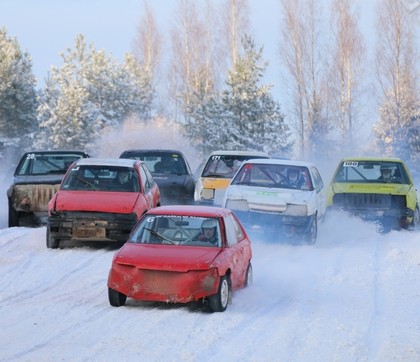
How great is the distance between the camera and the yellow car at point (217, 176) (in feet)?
60.3

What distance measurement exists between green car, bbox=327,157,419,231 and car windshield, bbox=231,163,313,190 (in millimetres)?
1639

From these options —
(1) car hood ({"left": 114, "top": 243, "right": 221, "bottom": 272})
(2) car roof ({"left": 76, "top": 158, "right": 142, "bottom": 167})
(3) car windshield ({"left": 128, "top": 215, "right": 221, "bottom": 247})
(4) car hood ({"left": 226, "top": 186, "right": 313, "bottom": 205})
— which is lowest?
(4) car hood ({"left": 226, "top": 186, "right": 313, "bottom": 205})

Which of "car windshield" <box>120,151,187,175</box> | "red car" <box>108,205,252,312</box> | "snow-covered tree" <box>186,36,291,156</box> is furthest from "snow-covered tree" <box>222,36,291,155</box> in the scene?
"red car" <box>108,205,252,312</box>

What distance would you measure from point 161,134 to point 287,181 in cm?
4188

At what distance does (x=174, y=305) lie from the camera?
9789 mm

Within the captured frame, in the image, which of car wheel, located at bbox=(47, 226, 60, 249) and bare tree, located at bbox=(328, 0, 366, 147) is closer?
car wheel, located at bbox=(47, 226, 60, 249)

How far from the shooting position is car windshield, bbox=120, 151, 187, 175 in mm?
20984

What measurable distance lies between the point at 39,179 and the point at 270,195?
4.97 m

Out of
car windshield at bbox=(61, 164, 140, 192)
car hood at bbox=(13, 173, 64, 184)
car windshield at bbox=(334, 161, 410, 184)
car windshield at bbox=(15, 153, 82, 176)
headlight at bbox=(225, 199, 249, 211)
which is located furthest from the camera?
car windshield at bbox=(334, 161, 410, 184)

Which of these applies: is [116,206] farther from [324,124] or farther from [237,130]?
[324,124]

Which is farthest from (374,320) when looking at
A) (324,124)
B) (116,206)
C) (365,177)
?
(324,124)

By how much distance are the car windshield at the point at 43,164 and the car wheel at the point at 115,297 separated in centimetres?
896

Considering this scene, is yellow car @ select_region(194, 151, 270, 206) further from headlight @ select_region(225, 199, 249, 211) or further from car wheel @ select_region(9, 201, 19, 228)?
car wheel @ select_region(9, 201, 19, 228)

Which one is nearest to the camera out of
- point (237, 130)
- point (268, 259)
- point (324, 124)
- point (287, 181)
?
point (268, 259)
